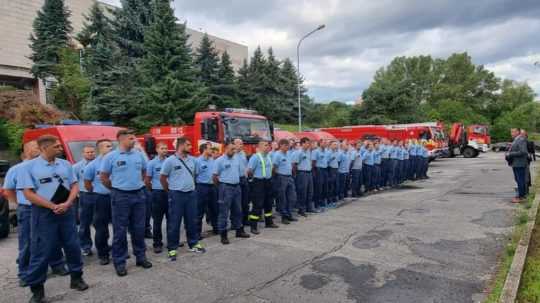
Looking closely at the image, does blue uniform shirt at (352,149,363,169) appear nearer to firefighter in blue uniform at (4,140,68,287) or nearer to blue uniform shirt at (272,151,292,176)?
blue uniform shirt at (272,151,292,176)

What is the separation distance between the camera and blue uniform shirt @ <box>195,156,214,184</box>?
690 cm

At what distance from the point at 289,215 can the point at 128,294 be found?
13.9ft

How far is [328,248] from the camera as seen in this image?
234 inches

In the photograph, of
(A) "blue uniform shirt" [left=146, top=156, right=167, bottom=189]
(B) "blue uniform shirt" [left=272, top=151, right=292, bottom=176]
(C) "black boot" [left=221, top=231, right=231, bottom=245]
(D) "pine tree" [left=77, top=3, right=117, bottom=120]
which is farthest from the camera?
(D) "pine tree" [left=77, top=3, right=117, bottom=120]

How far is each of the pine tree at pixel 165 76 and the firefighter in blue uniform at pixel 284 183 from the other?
14.1 metres

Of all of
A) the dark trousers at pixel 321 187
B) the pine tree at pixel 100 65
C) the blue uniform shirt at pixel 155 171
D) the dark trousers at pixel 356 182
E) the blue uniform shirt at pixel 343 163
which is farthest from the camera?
the pine tree at pixel 100 65

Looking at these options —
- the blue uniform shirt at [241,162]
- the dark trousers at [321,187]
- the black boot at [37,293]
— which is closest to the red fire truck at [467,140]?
the dark trousers at [321,187]

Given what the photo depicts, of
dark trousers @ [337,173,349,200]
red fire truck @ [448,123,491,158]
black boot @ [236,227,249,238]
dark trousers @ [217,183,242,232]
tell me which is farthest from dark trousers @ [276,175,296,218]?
red fire truck @ [448,123,491,158]

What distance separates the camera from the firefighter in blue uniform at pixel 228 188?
21.2ft

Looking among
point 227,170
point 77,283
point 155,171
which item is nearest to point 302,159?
point 227,170

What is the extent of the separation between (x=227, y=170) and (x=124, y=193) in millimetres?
1997

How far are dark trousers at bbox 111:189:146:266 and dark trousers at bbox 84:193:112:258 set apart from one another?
2.03 feet

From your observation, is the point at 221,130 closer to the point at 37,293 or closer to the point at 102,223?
the point at 102,223

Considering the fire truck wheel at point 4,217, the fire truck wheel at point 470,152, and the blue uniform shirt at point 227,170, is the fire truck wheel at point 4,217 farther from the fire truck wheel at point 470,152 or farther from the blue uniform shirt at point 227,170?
the fire truck wheel at point 470,152
